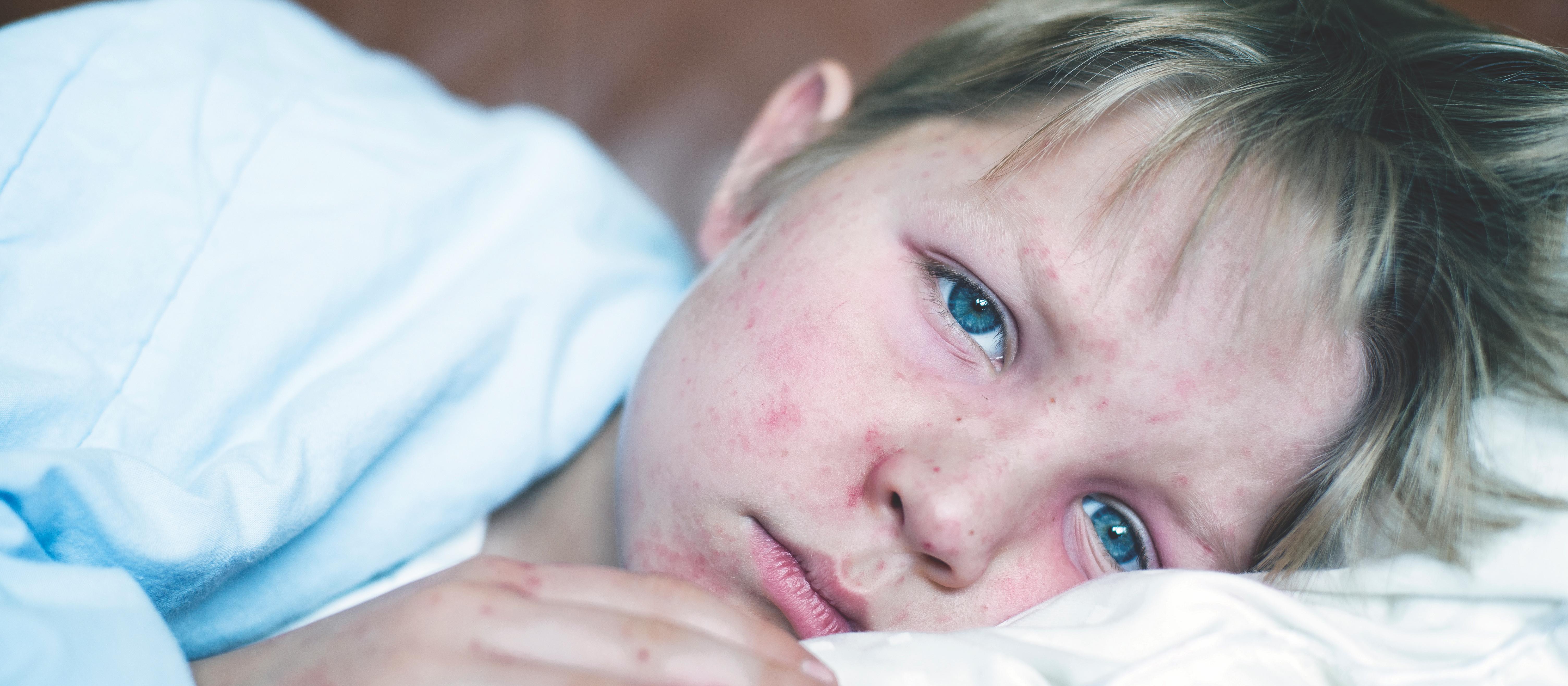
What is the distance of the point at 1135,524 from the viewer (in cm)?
61

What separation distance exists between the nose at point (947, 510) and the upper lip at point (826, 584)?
0.15 feet

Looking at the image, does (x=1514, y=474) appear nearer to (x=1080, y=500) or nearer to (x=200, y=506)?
(x=1080, y=500)

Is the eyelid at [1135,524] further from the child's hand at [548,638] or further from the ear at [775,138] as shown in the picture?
the ear at [775,138]

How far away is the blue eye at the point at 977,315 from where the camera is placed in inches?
23.4

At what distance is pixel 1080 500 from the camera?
0.60 metres

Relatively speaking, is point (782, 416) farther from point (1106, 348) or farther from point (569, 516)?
point (569, 516)

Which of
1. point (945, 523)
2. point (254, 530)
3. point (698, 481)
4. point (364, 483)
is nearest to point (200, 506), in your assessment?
point (254, 530)

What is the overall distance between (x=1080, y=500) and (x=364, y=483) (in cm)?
54

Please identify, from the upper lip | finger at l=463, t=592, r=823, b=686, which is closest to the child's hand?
finger at l=463, t=592, r=823, b=686

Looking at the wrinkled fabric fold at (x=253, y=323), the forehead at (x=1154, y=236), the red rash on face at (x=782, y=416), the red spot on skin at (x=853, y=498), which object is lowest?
the wrinkled fabric fold at (x=253, y=323)

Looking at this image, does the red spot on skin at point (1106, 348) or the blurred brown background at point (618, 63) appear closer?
the red spot on skin at point (1106, 348)

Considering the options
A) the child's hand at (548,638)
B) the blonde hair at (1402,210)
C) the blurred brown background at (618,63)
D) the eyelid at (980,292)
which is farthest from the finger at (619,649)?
the blurred brown background at (618,63)

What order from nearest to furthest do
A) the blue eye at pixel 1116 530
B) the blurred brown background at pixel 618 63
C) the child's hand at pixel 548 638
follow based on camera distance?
the child's hand at pixel 548 638, the blue eye at pixel 1116 530, the blurred brown background at pixel 618 63

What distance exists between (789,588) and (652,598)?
0.14m
